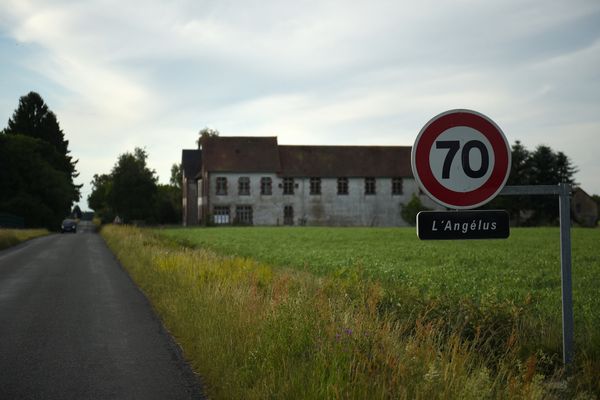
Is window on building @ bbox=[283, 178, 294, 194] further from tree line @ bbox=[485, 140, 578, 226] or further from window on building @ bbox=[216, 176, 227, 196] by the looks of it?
tree line @ bbox=[485, 140, 578, 226]

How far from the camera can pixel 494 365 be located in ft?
21.5

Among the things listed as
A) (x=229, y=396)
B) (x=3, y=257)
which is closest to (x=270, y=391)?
(x=229, y=396)

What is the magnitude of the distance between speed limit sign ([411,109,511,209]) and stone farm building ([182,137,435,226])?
58.3m

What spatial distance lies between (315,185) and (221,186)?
10154 mm

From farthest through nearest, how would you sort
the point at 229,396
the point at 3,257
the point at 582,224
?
the point at 582,224 → the point at 3,257 → the point at 229,396

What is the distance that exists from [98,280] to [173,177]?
346 ft

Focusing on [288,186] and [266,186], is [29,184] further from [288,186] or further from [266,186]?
[288,186]

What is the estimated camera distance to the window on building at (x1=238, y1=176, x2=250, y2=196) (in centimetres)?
6341

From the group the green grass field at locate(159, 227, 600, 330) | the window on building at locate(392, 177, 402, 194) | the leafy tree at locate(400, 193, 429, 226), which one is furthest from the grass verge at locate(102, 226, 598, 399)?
the window on building at locate(392, 177, 402, 194)

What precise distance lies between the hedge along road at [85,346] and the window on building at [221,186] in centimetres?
4906

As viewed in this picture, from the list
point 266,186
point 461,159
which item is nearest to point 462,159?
point 461,159

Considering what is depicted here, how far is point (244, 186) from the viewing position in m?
63.4

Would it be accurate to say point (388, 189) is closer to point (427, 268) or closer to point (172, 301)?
point (427, 268)

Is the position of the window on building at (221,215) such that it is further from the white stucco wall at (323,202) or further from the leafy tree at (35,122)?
the leafy tree at (35,122)
